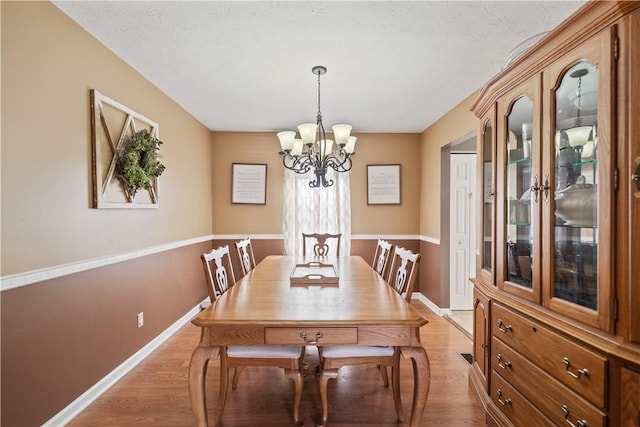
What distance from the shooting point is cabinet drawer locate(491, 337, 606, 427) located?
120 cm

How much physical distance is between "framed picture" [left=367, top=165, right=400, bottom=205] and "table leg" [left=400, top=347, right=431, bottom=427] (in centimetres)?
315

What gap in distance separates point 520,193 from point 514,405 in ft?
3.66

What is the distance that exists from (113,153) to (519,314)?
2.79m

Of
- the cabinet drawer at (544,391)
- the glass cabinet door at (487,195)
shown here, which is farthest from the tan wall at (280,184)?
the cabinet drawer at (544,391)

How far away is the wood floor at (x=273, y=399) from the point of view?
6.28 feet

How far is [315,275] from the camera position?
229cm

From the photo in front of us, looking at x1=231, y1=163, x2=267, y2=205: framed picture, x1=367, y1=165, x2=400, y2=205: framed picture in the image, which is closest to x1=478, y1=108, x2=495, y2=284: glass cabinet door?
x1=367, y1=165, x2=400, y2=205: framed picture

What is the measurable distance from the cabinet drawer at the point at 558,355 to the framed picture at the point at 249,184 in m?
3.46

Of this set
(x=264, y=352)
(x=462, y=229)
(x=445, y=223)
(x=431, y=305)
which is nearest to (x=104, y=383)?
(x=264, y=352)

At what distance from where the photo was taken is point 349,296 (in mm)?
1875

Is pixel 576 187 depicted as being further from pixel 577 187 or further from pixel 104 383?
pixel 104 383

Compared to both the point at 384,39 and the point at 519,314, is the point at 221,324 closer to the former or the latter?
the point at 519,314

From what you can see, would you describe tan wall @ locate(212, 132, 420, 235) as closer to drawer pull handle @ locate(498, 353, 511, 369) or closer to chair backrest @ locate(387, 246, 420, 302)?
chair backrest @ locate(387, 246, 420, 302)

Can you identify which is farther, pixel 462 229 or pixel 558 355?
pixel 462 229
